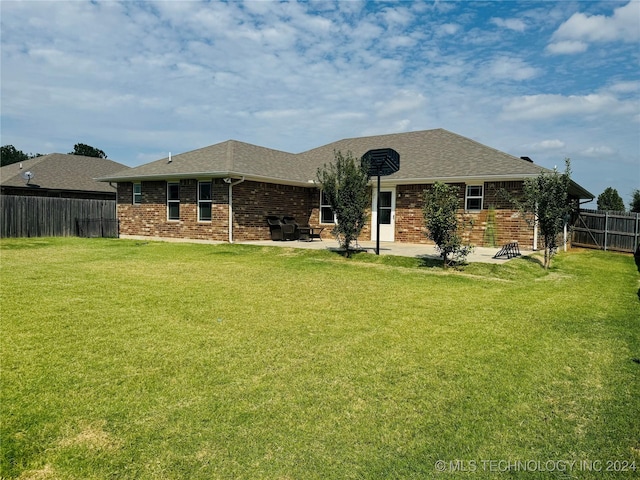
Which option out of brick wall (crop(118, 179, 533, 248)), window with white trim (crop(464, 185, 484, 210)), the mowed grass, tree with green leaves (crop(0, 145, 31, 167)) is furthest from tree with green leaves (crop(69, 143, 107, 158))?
the mowed grass

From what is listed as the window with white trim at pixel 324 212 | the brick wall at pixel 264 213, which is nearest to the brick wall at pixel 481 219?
the brick wall at pixel 264 213

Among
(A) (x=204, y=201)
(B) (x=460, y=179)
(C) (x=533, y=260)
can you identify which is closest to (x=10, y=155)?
(A) (x=204, y=201)

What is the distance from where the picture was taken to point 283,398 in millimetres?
3379

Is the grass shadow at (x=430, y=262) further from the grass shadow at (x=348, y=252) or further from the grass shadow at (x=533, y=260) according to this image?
the grass shadow at (x=533, y=260)

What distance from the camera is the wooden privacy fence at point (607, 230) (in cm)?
1761

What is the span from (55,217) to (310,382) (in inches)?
803

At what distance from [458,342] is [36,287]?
7.44m

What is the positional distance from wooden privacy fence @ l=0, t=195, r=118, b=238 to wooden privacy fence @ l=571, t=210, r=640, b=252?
23.1m

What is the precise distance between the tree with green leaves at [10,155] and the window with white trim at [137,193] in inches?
2030

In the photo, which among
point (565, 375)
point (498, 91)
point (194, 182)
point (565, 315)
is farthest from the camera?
point (194, 182)

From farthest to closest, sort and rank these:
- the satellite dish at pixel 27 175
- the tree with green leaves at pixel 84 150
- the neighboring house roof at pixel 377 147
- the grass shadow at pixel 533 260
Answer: the tree with green leaves at pixel 84 150 < the satellite dish at pixel 27 175 < the neighboring house roof at pixel 377 147 < the grass shadow at pixel 533 260

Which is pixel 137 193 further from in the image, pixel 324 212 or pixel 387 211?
pixel 387 211

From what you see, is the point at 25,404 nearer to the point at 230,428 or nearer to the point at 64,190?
the point at 230,428

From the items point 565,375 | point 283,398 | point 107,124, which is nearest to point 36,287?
point 283,398
